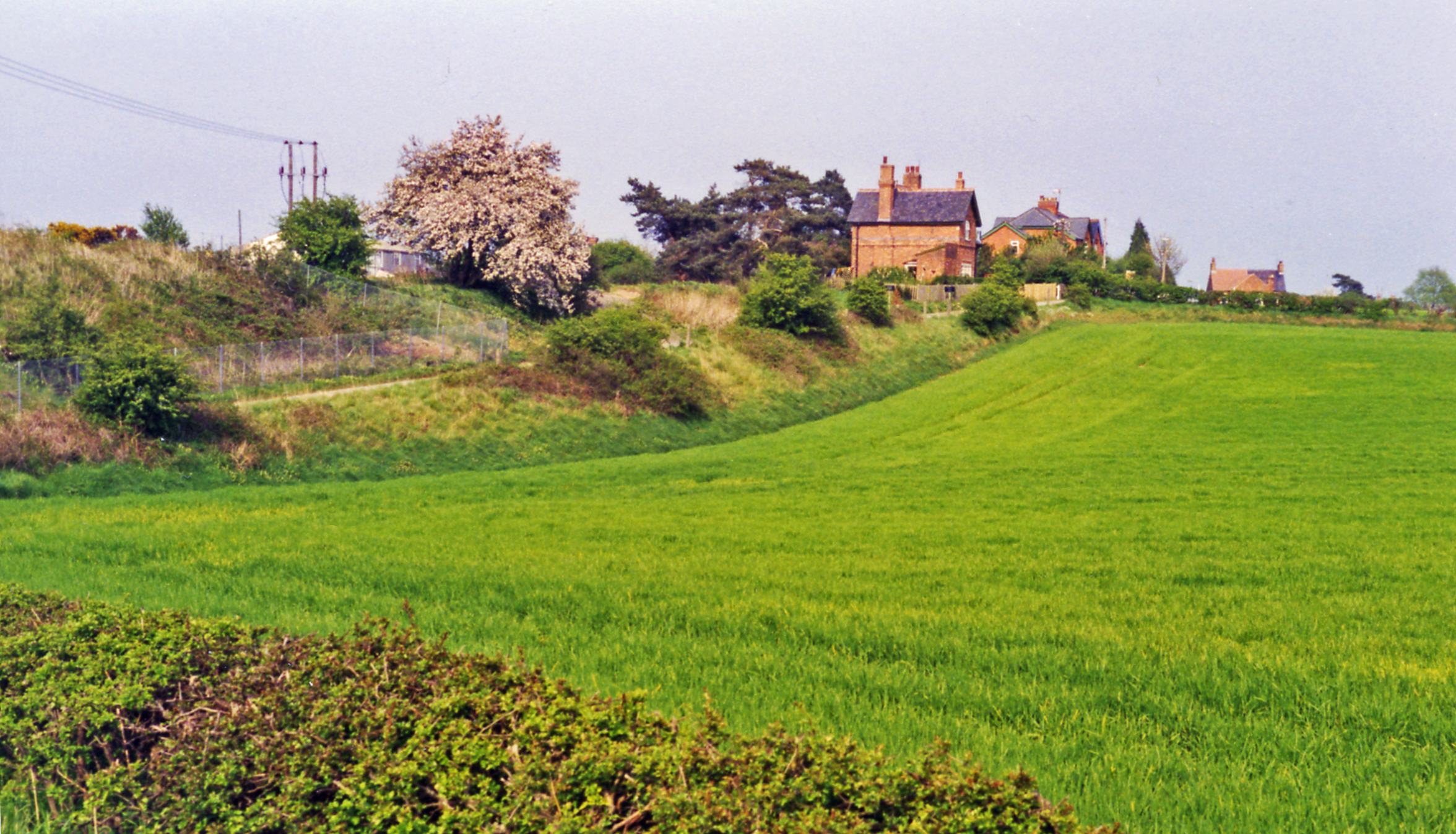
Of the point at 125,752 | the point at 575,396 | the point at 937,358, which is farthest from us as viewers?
the point at 937,358

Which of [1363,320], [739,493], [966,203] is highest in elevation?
[966,203]

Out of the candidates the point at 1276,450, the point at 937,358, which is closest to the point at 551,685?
the point at 1276,450

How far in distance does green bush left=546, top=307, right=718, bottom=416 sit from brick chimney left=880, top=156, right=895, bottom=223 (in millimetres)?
43830

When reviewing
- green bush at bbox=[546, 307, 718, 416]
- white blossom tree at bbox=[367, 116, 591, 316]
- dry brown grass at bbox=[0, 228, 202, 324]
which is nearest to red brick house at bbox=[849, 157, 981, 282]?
white blossom tree at bbox=[367, 116, 591, 316]

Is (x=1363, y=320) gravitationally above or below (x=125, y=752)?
above

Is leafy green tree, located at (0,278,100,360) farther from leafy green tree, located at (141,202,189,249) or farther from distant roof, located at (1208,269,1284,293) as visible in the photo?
distant roof, located at (1208,269,1284,293)

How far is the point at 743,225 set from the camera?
78.6 metres

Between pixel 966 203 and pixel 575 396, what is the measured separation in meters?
49.7

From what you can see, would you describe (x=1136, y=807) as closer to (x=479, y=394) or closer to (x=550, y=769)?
(x=550, y=769)

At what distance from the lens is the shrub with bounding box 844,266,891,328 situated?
52.4 metres

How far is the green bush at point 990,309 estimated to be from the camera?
183ft

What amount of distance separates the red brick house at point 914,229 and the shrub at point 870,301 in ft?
68.1

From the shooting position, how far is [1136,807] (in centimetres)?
477

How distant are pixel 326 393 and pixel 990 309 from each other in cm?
3941
